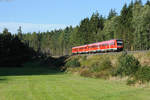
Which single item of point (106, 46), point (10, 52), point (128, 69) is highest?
point (10, 52)

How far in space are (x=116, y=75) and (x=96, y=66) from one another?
783cm

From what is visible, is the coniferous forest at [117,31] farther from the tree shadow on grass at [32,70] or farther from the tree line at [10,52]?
the tree shadow on grass at [32,70]

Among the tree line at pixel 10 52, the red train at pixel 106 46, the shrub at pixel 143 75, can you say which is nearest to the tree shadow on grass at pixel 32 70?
the tree line at pixel 10 52

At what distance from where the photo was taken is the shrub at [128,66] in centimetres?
3117

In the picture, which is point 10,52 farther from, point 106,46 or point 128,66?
point 128,66

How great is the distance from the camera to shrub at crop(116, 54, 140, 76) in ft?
102

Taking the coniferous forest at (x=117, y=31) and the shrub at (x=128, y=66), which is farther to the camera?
the coniferous forest at (x=117, y=31)

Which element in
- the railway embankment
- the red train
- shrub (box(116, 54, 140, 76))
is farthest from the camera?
the red train

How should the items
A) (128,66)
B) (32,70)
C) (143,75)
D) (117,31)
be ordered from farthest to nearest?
(117,31)
(32,70)
(128,66)
(143,75)

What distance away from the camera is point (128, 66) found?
31797mm

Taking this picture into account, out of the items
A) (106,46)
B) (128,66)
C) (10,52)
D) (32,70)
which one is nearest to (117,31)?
(106,46)

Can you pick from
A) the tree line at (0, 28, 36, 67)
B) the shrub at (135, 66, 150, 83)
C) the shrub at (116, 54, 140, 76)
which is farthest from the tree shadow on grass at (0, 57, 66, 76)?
the shrub at (135, 66, 150, 83)

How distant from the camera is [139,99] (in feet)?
60.0

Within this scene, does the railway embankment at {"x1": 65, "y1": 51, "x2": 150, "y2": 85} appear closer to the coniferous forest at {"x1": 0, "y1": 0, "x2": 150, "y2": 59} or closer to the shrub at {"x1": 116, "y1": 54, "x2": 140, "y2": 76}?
the shrub at {"x1": 116, "y1": 54, "x2": 140, "y2": 76}
